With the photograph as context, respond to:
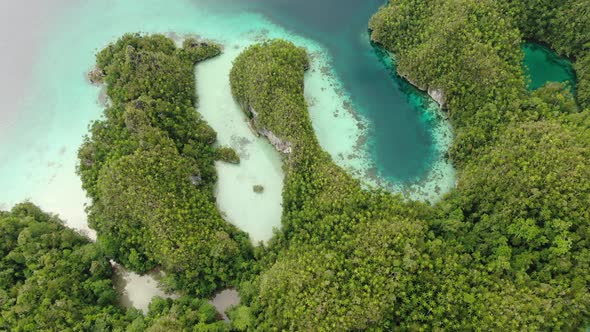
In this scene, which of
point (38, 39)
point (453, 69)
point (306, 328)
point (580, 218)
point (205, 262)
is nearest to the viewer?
point (306, 328)

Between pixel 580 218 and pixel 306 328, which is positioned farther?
pixel 580 218

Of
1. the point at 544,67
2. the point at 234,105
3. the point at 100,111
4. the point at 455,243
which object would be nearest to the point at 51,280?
the point at 100,111

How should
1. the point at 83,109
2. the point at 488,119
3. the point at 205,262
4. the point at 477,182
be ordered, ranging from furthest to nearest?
1. the point at 83,109
2. the point at 488,119
3. the point at 477,182
4. the point at 205,262

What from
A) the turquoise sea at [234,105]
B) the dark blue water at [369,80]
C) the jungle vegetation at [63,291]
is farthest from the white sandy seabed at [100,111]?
the jungle vegetation at [63,291]

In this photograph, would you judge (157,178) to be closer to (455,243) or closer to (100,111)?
(100,111)

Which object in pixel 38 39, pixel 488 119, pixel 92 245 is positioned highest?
pixel 38 39

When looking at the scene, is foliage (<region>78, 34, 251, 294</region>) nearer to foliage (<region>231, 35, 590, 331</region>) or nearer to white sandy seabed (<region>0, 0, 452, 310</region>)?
white sandy seabed (<region>0, 0, 452, 310</region>)

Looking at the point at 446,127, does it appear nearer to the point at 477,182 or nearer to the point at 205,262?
the point at 477,182

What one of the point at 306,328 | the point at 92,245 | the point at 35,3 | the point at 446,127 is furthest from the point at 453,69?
the point at 35,3
